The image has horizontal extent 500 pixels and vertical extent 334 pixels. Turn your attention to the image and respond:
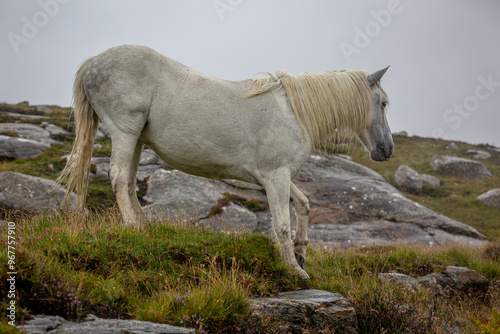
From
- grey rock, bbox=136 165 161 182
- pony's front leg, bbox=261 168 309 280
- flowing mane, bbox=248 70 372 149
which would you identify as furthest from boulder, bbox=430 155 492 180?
pony's front leg, bbox=261 168 309 280

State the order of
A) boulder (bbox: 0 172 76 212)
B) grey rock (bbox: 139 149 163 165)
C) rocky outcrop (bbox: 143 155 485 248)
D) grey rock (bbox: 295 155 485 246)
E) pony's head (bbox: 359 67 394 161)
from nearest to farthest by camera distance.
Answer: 1. pony's head (bbox: 359 67 394 161)
2. boulder (bbox: 0 172 76 212)
3. rocky outcrop (bbox: 143 155 485 248)
4. grey rock (bbox: 295 155 485 246)
5. grey rock (bbox: 139 149 163 165)

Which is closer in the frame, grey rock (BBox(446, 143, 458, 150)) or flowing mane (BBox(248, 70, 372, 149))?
flowing mane (BBox(248, 70, 372, 149))

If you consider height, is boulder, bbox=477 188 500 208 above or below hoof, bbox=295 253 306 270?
below

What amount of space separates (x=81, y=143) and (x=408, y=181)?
22.5 meters

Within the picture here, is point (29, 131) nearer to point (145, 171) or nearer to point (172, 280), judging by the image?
point (145, 171)

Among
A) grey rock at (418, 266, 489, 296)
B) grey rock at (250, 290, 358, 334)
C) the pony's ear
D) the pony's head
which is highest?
the pony's ear

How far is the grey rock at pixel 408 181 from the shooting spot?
2525 centimetres

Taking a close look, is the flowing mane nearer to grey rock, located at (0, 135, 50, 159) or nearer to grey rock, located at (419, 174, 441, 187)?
grey rock, located at (0, 135, 50, 159)

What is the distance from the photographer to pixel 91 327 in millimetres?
3471

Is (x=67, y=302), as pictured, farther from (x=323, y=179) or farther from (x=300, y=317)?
(x=323, y=179)

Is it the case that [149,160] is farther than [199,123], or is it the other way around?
[149,160]

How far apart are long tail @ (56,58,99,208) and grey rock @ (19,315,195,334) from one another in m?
3.50

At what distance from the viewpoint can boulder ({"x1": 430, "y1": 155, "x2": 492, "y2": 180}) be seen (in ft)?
98.9

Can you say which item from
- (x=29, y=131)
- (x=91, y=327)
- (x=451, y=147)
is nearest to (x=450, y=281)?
(x=91, y=327)
